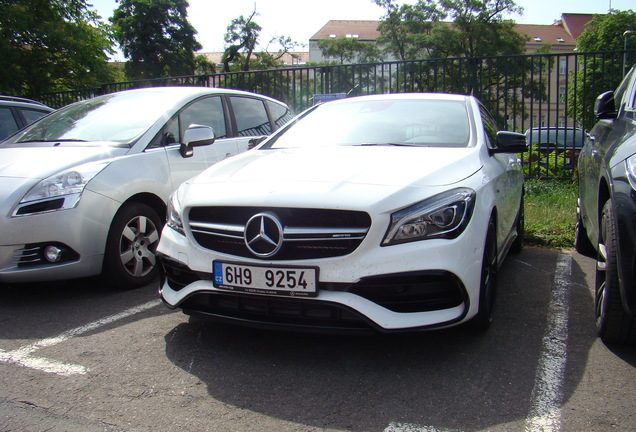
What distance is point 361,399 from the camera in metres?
2.57

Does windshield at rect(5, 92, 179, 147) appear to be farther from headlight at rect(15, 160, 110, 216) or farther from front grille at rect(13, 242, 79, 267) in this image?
front grille at rect(13, 242, 79, 267)

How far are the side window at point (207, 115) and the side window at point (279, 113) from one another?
2.83ft

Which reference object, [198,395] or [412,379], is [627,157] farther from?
[198,395]

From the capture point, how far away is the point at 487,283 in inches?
126

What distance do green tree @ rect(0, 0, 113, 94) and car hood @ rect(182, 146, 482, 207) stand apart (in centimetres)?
1263

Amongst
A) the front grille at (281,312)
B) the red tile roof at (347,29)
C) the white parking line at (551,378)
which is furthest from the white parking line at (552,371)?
the red tile roof at (347,29)

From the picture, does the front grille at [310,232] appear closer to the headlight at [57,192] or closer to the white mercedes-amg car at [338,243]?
the white mercedes-amg car at [338,243]

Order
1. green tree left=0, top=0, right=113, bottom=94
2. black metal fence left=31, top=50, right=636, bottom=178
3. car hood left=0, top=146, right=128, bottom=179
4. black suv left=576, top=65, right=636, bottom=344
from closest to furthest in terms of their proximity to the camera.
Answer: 1. black suv left=576, top=65, right=636, bottom=344
2. car hood left=0, top=146, right=128, bottom=179
3. black metal fence left=31, top=50, right=636, bottom=178
4. green tree left=0, top=0, right=113, bottom=94

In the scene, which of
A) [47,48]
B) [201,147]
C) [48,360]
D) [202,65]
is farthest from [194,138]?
[202,65]

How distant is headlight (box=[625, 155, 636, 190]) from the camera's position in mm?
2671

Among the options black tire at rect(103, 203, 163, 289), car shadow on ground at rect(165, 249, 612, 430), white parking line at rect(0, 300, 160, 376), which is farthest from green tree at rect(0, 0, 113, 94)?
car shadow on ground at rect(165, 249, 612, 430)

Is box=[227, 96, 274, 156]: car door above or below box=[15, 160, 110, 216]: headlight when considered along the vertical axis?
above

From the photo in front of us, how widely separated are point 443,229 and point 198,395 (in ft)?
4.59

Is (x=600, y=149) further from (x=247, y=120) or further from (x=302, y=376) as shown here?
(x=247, y=120)
